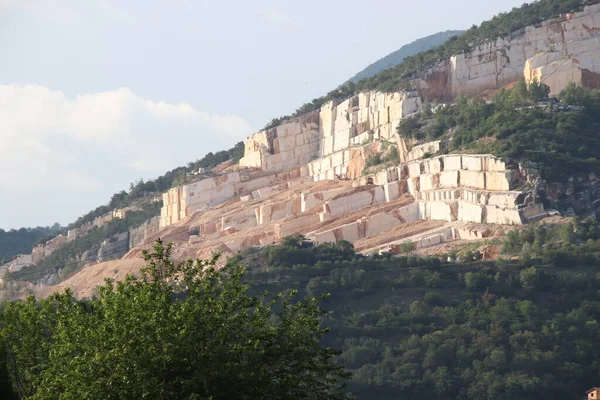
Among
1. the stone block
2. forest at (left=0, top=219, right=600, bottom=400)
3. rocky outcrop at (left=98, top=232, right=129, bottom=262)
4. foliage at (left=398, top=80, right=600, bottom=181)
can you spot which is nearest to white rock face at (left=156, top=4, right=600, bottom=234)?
Result: the stone block

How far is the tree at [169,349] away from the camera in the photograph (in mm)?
28719

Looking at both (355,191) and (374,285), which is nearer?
(374,285)

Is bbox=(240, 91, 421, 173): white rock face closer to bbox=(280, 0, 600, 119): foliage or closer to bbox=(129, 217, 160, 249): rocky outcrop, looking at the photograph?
bbox=(280, 0, 600, 119): foliage

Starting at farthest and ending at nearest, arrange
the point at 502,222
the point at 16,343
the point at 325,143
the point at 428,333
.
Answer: the point at 325,143 < the point at 502,222 < the point at 428,333 < the point at 16,343

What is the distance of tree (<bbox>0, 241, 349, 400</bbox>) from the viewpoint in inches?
1131

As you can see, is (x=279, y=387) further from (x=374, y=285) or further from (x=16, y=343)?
(x=374, y=285)

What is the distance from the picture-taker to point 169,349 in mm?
28562

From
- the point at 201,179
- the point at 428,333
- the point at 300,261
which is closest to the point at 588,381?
the point at 428,333

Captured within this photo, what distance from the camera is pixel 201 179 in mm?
103125

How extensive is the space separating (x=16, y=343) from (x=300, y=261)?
4704 cm

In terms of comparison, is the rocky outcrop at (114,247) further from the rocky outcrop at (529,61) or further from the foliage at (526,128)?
the foliage at (526,128)

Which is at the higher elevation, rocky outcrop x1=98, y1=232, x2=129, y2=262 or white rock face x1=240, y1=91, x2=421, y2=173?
white rock face x1=240, y1=91, x2=421, y2=173

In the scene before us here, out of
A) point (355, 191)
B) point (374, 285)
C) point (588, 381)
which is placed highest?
point (355, 191)

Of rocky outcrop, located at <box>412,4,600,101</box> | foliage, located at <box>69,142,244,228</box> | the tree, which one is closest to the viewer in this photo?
the tree
